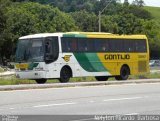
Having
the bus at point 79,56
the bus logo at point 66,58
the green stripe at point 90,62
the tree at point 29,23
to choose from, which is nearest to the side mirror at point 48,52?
the bus at point 79,56

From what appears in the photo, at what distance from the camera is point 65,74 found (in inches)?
1373

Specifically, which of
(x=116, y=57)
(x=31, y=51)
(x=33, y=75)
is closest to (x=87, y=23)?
(x=116, y=57)

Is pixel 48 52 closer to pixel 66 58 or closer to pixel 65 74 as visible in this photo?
pixel 66 58

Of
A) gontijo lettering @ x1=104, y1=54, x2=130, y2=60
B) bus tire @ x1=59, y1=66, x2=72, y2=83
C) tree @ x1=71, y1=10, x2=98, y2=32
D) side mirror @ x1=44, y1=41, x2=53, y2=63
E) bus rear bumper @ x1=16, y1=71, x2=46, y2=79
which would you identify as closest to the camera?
bus rear bumper @ x1=16, y1=71, x2=46, y2=79

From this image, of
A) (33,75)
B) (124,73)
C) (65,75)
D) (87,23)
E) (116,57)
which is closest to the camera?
(33,75)

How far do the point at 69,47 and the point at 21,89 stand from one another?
30.6 feet

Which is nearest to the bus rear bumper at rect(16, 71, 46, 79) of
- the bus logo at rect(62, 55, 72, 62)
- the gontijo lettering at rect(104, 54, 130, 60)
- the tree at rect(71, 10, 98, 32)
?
the bus logo at rect(62, 55, 72, 62)

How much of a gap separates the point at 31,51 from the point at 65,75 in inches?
103

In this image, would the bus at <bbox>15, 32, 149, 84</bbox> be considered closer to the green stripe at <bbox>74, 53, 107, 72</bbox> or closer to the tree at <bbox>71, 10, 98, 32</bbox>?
the green stripe at <bbox>74, 53, 107, 72</bbox>

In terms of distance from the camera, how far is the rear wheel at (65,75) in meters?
34.6

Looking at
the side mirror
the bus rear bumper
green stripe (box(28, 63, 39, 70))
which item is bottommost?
the bus rear bumper

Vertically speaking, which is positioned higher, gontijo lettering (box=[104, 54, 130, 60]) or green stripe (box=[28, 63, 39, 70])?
gontijo lettering (box=[104, 54, 130, 60])

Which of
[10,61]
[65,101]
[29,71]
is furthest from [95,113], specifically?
[10,61]

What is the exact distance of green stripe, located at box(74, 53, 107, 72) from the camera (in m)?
36.3
